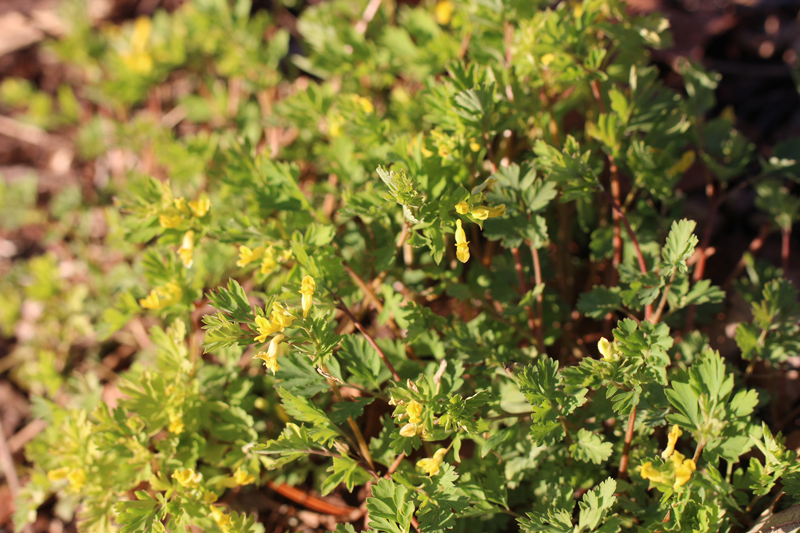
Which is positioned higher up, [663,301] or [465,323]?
[663,301]

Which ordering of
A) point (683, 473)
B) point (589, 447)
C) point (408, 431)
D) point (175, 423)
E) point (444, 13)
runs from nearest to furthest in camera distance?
point (683, 473) → point (408, 431) → point (589, 447) → point (175, 423) → point (444, 13)

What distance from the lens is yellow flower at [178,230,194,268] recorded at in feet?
6.39

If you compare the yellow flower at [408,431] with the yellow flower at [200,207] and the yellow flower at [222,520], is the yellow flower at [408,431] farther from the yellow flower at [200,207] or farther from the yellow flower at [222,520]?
the yellow flower at [200,207]

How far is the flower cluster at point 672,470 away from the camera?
152cm

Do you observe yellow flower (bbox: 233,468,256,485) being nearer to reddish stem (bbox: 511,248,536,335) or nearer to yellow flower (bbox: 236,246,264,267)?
yellow flower (bbox: 236,246,264,267)

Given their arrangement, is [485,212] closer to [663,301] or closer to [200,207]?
[663,301]

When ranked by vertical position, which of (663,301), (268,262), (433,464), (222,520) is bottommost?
(222,520)

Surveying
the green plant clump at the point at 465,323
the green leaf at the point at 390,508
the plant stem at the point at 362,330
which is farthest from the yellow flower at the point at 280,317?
the green leaf at the point at 390,508

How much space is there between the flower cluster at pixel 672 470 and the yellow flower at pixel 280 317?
1.16m

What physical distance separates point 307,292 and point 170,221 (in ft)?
2.20

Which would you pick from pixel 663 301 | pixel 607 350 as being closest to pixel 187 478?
pixel 607 350

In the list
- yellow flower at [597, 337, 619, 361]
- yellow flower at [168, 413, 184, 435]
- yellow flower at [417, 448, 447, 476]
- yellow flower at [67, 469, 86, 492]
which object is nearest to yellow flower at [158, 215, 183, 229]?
yellow flower at [168, 413, 184, 435]

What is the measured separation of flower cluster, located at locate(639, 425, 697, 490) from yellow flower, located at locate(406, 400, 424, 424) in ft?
2.26

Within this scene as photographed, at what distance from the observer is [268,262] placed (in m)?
1.88
